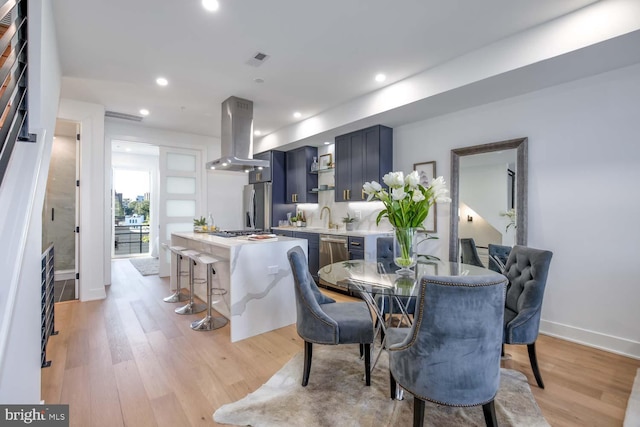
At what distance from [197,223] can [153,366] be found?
259 cm

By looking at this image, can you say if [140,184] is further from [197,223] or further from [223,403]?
[223,403]

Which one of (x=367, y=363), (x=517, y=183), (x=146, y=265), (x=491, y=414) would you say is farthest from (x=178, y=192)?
(x=491, y=414)

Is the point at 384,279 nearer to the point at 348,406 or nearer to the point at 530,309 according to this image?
the point at 348,406

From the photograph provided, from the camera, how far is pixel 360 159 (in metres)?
4.76

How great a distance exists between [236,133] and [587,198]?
412cm

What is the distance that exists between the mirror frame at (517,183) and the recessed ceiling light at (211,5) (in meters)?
3.09

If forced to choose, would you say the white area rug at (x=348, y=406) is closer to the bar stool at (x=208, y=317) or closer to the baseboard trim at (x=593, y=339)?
the baseboard trim at (x=593, y=339)

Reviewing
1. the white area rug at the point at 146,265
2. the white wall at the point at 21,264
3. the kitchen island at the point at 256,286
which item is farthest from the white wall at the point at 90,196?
the white wall at the point at 21,264

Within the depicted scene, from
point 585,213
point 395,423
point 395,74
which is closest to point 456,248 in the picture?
point 585,213

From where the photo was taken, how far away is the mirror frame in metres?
3.26

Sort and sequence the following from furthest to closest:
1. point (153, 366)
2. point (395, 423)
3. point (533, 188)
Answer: point (533, 188)
point (153, 366)
point (395, 423)

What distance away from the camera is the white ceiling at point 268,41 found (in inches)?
95.1

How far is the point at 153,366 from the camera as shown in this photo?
2.47m

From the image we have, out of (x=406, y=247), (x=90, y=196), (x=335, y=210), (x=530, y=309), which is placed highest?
(x=90, y=196)
